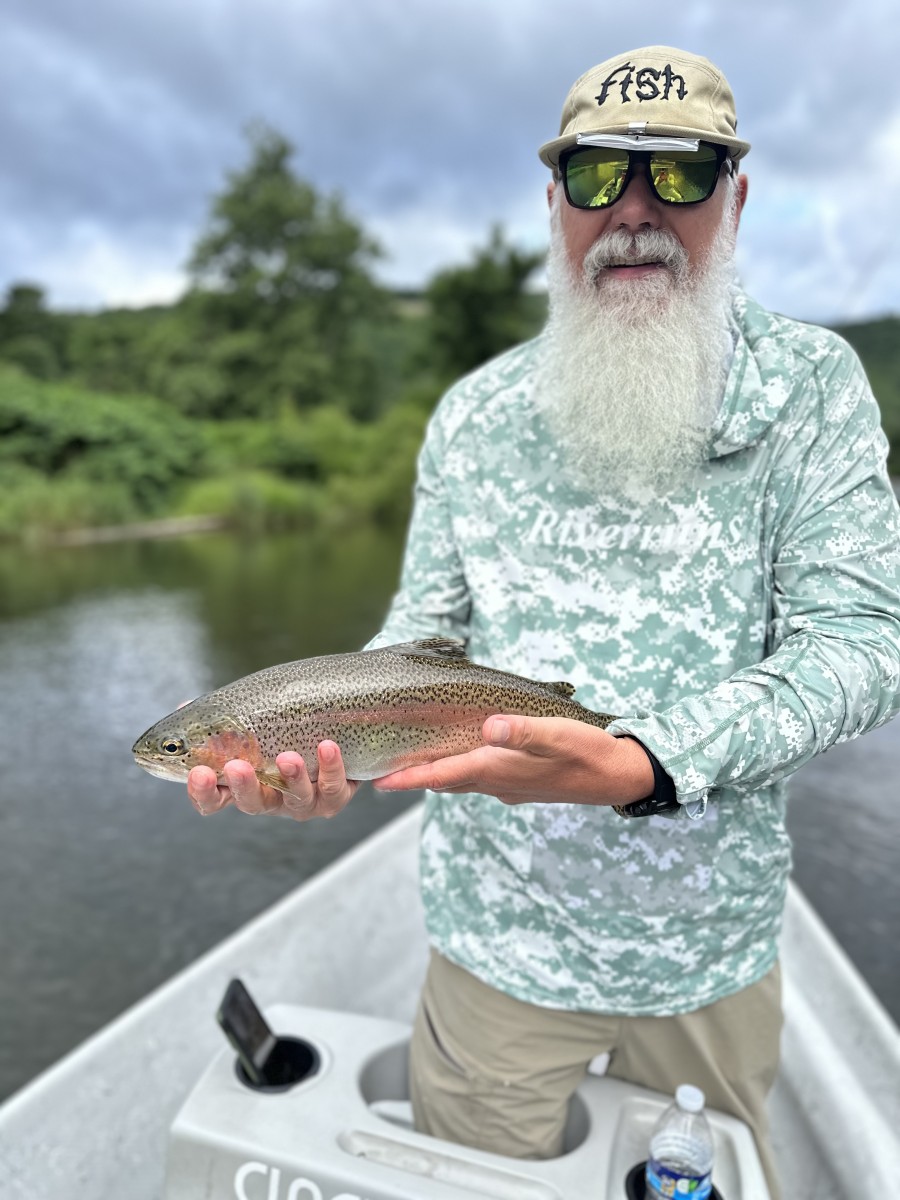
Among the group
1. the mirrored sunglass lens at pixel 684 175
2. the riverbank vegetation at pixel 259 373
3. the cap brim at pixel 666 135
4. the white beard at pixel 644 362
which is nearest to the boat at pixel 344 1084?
the white beard at pixel 644 362

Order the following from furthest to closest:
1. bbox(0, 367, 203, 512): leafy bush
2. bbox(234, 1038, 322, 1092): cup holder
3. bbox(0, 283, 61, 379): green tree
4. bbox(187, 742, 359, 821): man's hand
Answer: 1. bbox(0, 283, 61, 379): green tree
2. bbox(0, 367, 203, 512): leafy bush
3. bbox(234, 1038, 322, 1092): cup holder
4. bbox(187, 742, 359, 821): man's hand

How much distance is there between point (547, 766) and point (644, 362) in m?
1.22

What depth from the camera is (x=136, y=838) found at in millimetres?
9922

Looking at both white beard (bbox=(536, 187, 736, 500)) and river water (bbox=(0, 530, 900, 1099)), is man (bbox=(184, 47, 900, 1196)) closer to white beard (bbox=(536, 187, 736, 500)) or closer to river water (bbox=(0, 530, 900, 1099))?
white beard (bbox=(536, 187, 736, 500))

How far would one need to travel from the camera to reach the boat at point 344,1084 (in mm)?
2750

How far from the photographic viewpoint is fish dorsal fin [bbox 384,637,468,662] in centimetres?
245

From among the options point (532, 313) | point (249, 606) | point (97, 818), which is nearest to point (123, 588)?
point (249, 606)

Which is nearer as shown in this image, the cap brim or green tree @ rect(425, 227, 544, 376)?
the cap brim

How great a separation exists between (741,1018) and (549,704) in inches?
45.5

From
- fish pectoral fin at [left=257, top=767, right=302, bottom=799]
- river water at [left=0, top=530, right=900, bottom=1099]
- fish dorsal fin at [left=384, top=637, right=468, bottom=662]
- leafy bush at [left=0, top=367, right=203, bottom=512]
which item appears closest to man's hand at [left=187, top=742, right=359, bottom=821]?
fish pectoral fin at [left=257, top=767, right=302, bottom=799]

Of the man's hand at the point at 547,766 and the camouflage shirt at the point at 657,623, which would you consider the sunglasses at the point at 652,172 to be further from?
the man's hand at the point at 547,766

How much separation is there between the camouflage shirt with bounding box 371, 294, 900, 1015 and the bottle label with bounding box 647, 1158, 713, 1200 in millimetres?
430

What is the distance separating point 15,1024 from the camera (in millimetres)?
6980

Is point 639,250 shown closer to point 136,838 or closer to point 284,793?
point 284,793
